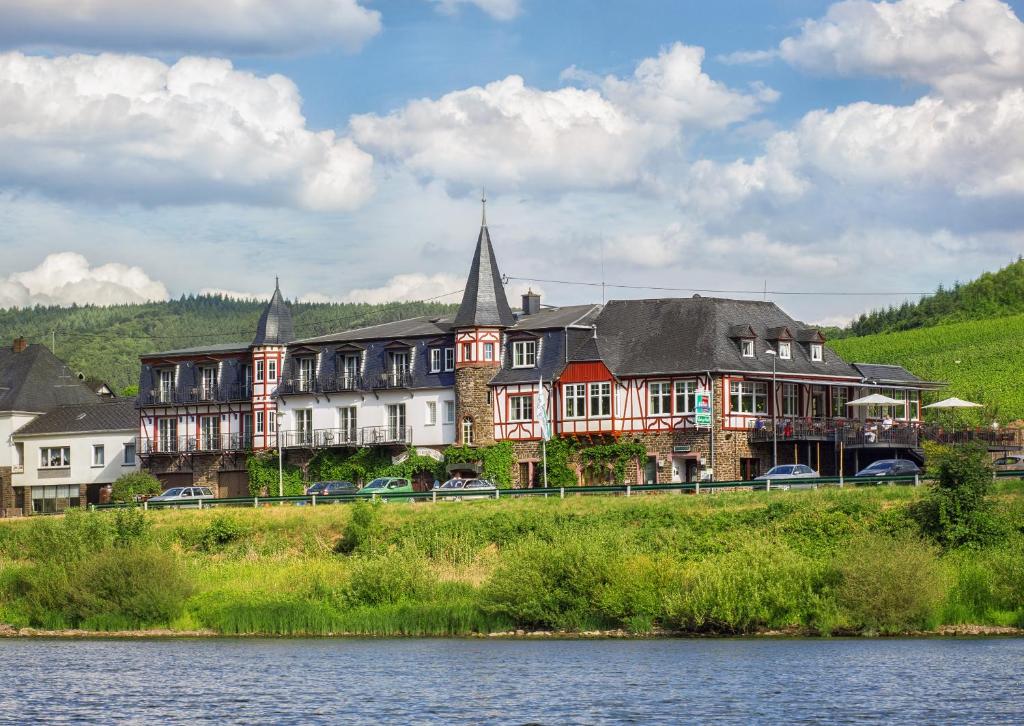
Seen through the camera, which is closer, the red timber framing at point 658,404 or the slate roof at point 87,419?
the red timber framing at point 658,404

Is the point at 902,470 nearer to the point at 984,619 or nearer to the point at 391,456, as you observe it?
the point at 984,619

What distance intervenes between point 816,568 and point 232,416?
50.6m

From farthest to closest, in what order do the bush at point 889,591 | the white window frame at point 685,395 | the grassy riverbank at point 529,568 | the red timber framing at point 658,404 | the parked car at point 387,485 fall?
the white window frame at point 685,395 < the red timber framing at point 658,404 < the parked car at point 387,485 < the grassy riverbank at point 529,568 < the bush at point 889,591

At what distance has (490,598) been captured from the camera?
53.2m

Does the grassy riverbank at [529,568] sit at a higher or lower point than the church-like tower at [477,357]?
lower

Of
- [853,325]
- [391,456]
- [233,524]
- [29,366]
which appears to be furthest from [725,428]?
[853,325]

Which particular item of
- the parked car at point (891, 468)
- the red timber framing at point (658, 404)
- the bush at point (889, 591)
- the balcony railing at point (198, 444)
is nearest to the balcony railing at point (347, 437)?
the balcony railing at point (198, 444)

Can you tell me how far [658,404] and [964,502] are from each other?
2731 cm

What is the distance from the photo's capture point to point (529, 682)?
4200cm

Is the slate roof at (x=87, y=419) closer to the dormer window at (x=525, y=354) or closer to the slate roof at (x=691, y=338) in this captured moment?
the dormer window at (x=525, y=354)

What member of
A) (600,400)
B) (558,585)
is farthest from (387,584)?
(600,400)

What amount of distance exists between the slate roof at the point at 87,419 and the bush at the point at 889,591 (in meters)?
59.2

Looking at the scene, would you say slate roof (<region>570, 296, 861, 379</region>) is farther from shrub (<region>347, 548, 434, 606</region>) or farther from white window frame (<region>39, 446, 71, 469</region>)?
white window frame (<region>39, 446, 71, 469</region>)

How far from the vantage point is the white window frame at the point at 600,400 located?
81812mm
